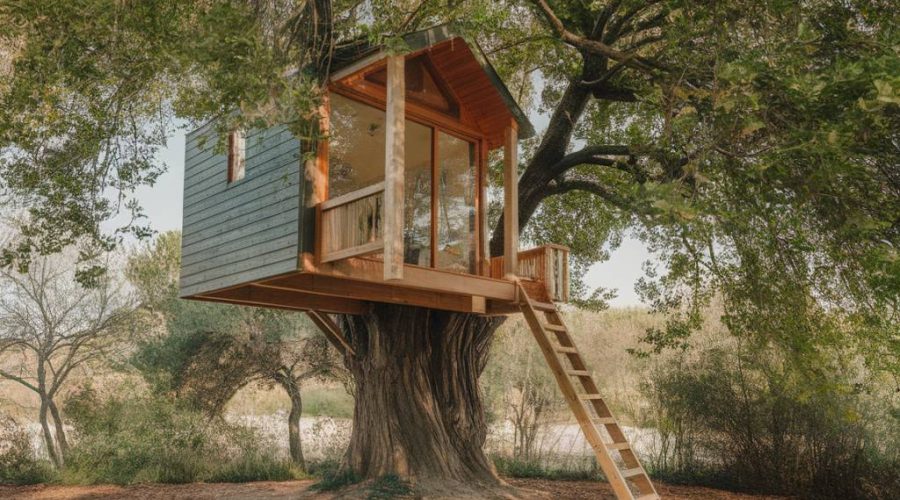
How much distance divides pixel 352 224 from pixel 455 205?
6.16ft

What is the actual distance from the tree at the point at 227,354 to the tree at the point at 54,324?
742mm

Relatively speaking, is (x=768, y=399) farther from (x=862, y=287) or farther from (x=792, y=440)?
(x=862, y=287)

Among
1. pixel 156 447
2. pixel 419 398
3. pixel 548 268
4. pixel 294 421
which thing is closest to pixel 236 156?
pixel 419 398

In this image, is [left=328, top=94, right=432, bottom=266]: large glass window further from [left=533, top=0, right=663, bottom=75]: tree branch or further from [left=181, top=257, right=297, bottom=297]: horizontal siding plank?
[left=533, top=0, right=663, bottom=75]: tree branch

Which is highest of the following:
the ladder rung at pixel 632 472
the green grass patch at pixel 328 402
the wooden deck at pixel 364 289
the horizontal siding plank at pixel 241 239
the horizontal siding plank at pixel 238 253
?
the horizontal siding plank at pixel 241 239

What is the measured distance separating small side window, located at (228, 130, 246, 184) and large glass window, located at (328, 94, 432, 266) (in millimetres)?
1245

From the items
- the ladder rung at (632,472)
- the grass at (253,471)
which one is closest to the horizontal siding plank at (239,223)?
the ladder rung at (632,472)

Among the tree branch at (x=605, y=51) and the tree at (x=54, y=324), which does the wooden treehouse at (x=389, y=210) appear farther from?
the tree at (x=54, y=324)

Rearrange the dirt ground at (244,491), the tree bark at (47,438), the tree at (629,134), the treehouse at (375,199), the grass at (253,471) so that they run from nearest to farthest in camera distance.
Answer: the tree at (629,134), the treehouse at (375,199), the dirt ground at (244,491), the grass at (253,471), the tree bark at (47,438)

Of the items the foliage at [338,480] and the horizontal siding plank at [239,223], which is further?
the foliage at [338,480]

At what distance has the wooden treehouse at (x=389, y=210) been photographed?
6.65 meters

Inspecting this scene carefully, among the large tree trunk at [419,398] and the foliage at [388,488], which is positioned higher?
the large tree trunk at [419,398]

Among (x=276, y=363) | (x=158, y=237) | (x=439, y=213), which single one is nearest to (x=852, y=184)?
(x=439, y=213)

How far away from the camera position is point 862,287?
7703mm
